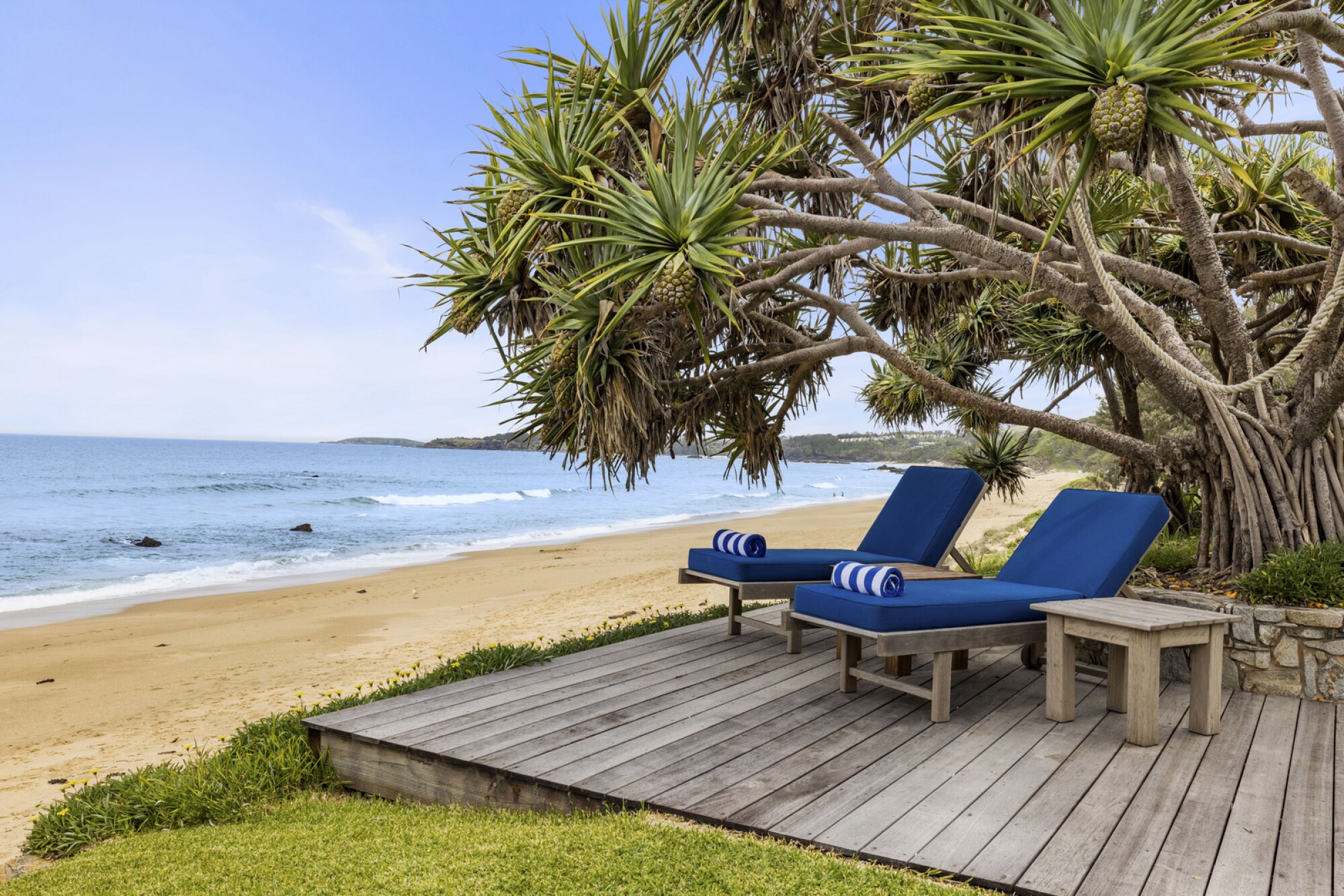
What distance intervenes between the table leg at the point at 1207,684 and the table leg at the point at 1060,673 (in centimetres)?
43

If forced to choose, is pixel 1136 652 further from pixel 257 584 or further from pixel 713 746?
pixel 257 584

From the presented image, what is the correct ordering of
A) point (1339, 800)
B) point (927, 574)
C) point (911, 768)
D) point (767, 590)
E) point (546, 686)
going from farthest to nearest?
point (767, 590) < point (927, 574) < point (546, 686) < point (911, 768) < point (1339, 800)

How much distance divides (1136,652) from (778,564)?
187 cm

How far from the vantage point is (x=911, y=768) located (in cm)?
272

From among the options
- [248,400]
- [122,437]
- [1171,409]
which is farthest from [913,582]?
[122,437]

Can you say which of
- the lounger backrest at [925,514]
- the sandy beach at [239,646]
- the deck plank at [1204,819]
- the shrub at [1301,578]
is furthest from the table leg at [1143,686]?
the sandy beach at [239,646]

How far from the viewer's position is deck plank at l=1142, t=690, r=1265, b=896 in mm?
1939

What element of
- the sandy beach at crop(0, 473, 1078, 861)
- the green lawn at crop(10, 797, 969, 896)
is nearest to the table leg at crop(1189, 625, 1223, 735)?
the green lawn at crop(10, 797, 969, 896)

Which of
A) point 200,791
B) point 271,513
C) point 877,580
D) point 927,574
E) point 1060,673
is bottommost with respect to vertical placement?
point 271,513

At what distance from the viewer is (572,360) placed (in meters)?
4.64

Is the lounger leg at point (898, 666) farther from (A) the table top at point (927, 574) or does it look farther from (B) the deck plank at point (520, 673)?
(B) the deck plank at point (520, 673)

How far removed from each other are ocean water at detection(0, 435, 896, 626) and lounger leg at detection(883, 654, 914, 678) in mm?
5649

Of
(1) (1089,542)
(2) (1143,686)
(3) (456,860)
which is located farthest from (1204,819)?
(3) (456,860)

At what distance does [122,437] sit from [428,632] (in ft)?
370
